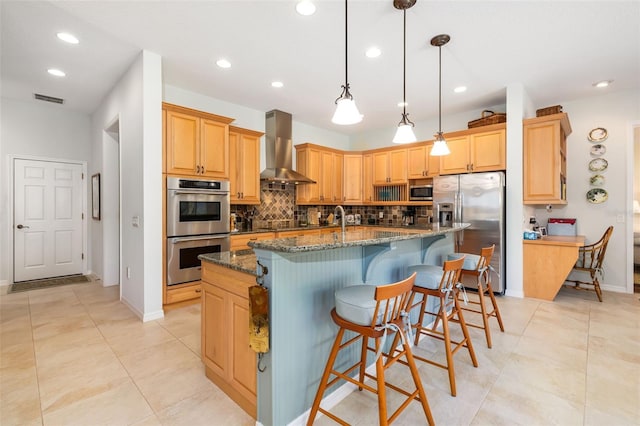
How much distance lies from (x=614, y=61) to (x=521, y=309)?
3000 millimetres

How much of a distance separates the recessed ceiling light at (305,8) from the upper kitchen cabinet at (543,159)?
10.6 ft

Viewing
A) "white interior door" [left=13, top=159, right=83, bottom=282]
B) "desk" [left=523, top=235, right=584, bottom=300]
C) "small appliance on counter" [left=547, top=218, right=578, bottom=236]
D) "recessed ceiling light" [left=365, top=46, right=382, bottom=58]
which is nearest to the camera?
"recessed ceiling light" [left=365, top=46, right=382, bottom=58]

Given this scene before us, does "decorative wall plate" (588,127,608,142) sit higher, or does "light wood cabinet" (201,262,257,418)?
"decorative wall plate" (588,127,608,142)

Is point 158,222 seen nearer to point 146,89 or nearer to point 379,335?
point 146,89

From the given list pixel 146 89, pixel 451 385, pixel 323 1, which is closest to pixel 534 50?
pixel 323 1

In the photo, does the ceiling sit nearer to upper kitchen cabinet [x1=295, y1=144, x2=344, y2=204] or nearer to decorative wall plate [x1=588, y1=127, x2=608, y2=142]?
decorative wall plate [x1=588, y1=127, x2=608, y2=142]

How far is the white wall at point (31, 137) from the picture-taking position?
4.48 metres

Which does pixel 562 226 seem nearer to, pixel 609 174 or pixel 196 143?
pixel 609 174

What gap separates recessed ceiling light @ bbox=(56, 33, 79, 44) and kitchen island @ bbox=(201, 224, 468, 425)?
270cm

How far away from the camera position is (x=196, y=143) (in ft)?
12.1

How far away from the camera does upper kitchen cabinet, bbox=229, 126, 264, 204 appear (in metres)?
4.28

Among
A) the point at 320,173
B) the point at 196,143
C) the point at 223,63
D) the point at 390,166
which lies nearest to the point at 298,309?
the point at 196,143

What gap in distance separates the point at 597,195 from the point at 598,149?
0.68 m

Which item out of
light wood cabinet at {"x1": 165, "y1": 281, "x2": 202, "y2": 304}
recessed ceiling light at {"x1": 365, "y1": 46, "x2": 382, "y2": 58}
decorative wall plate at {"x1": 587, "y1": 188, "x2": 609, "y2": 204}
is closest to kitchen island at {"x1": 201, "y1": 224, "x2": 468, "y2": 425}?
light wood cabinet at {"x1": 165, "y1": 281, "x2": 202, "y2": 304}
